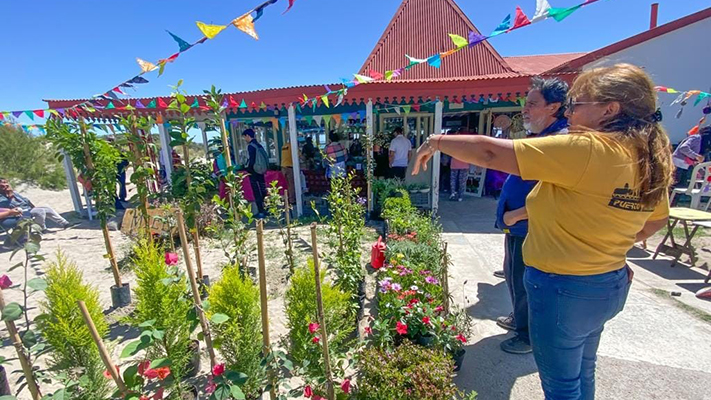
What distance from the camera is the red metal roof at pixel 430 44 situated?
36.5 feet

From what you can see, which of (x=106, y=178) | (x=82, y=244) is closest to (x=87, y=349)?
(x=106, y=178)

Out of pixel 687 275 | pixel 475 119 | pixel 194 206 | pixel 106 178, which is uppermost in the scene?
pixel 475 119

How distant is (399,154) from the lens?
7340mm

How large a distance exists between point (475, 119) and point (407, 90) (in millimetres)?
4790

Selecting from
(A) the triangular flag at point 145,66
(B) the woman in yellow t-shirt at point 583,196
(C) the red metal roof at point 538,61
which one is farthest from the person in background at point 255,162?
(C) the red metal roof at point 538,61

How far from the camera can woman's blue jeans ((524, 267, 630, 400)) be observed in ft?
3.97

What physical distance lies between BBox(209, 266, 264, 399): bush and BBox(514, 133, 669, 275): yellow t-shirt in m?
1.54

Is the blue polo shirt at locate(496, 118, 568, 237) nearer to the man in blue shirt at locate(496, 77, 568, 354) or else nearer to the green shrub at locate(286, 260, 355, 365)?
the man in blue shirt at locate(496, 77, 568, 354)

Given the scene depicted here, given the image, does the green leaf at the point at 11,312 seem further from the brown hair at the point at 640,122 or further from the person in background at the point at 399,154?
the person in background at the point at 399,154

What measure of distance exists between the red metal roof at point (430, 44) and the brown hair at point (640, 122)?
404 inches

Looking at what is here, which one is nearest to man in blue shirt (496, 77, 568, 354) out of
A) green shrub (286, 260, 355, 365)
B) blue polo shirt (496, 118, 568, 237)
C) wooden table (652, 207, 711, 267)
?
blue polo shirt (496, 118, 568, 237)

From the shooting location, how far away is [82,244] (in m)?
5.57

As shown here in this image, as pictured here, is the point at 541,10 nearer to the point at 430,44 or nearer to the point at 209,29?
the point at 209,29

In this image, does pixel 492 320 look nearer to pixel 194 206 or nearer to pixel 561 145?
pixel 561 145
